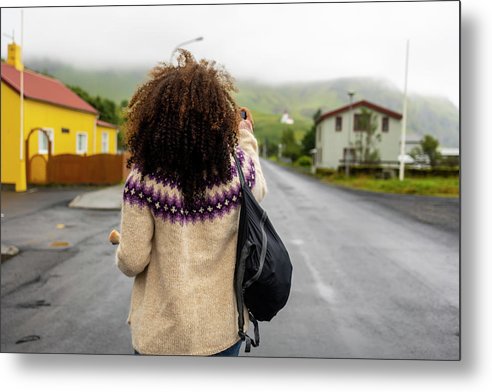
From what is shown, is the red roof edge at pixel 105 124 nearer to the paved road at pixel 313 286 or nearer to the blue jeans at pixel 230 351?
the paved road at pixel 313 286

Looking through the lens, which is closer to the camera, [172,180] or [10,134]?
[172,180]

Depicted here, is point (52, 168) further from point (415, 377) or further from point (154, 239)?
point (415, 377)

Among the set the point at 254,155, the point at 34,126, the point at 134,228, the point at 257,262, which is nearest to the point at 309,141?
the point at 34,126

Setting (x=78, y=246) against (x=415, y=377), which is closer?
(x=415, y=377)

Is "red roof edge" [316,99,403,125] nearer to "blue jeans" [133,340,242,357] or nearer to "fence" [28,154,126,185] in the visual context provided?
"fence" [28,154,126,185]

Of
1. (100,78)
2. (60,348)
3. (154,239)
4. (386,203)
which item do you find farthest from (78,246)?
(154,239)

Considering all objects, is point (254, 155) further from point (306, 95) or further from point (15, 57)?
point (15, 57)

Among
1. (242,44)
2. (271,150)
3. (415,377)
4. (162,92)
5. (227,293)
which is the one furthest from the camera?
(271,150)

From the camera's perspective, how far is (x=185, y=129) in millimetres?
1338

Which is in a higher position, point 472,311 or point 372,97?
point 372,97

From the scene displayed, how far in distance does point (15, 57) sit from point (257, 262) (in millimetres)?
2187

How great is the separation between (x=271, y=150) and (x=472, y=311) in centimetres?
128

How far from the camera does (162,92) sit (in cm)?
136

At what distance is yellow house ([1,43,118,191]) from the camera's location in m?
2.94
